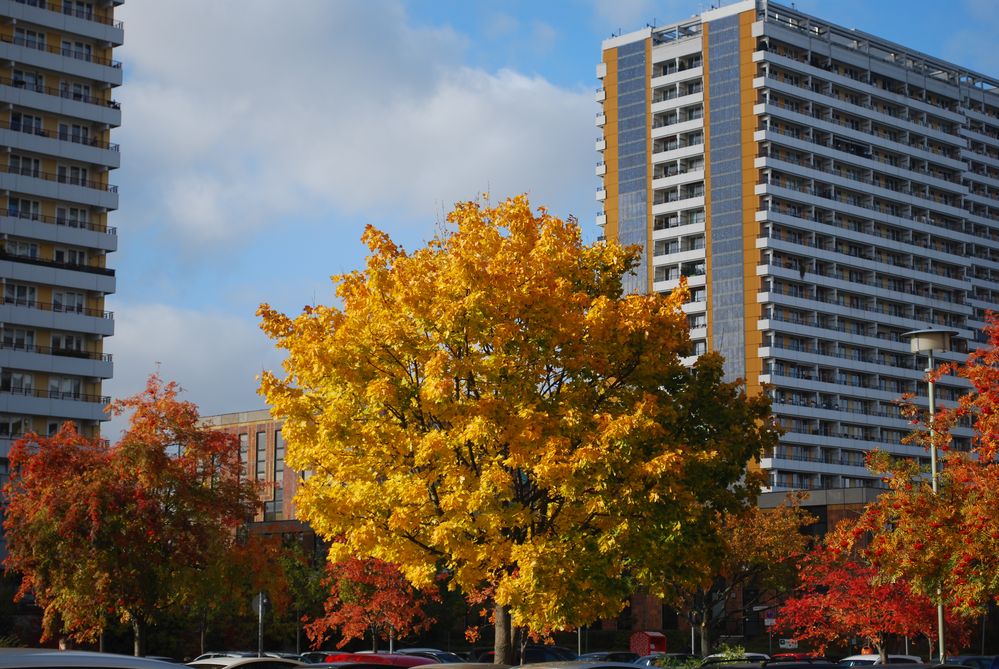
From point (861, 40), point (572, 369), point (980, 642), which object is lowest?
point (980, 642)

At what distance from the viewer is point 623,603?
97.2 feet

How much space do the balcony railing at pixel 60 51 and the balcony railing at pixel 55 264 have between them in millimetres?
14625

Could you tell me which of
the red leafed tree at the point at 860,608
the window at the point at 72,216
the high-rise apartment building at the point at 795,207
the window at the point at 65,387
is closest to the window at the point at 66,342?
the window at the point at 65,387

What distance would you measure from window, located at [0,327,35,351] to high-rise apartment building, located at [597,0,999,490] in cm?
6397

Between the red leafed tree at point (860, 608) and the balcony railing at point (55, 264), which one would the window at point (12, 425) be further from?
the red leafed tree at point (860, 608)

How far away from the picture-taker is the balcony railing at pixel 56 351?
8588 centimetres

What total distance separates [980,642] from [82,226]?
63602 mm

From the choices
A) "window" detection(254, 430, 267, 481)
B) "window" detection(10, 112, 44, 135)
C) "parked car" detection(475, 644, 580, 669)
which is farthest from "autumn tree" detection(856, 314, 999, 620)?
"window" detection(254, 430, 267, 481)

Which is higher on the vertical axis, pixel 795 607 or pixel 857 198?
pixel 857 198

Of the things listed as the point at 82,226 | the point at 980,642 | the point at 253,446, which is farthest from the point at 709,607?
the point at 253,446

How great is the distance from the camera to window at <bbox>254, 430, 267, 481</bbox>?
121062 mm

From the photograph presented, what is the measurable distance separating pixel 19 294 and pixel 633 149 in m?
68.3

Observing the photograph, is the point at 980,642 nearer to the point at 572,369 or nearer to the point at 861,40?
the point at 572,369

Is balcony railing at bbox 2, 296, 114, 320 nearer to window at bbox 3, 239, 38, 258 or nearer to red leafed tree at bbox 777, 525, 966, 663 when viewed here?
window at bbox 3, 239, 38, 258
